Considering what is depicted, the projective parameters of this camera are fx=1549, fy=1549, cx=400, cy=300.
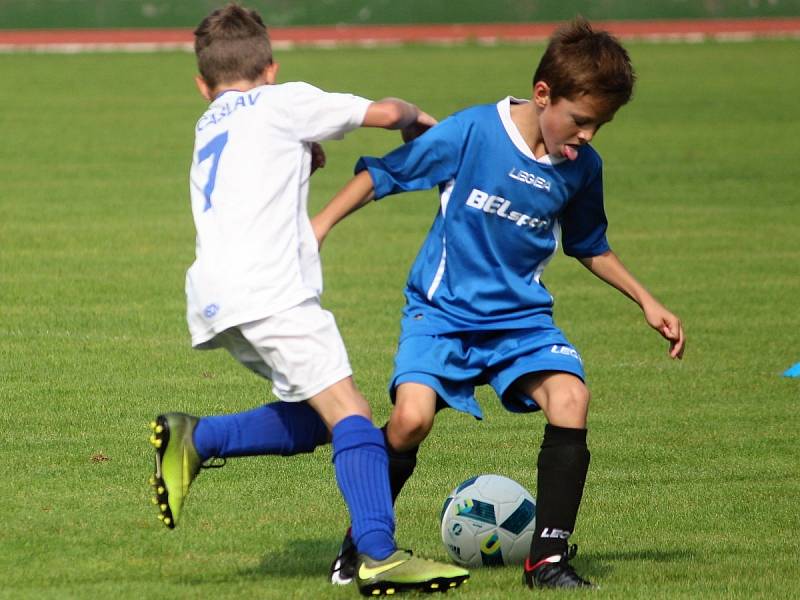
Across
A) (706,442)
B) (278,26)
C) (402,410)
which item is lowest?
(278,26)

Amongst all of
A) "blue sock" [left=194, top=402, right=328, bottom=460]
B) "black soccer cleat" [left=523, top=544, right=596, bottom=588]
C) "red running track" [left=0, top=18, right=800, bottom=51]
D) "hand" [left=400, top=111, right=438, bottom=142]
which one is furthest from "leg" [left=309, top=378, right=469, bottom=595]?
"red running track" [left=0, top=18, right=800, bottom=51]

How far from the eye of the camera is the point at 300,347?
4.31m

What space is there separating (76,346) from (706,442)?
11.9 ft

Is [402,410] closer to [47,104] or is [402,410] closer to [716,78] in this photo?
[47,104]

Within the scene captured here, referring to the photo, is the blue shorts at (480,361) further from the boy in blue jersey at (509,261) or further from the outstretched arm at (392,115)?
the outstretched arm at (392,115)

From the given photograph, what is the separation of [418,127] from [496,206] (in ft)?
1.12

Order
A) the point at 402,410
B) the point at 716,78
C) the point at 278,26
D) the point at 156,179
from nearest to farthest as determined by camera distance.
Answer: the point at 402,410, the point at 156,179, the point at 716,78, the point at 278,26

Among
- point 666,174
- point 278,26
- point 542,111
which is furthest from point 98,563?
point 278,26

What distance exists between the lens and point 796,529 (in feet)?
17.9

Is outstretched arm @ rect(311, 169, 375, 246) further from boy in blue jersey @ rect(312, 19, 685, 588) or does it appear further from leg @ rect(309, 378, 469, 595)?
leg @ rect(309, 378, 469, 595)

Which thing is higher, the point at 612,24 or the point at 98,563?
the point at 98,563

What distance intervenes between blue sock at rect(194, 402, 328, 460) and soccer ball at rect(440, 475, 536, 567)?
642mm

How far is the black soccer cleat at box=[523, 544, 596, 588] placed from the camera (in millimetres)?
4562

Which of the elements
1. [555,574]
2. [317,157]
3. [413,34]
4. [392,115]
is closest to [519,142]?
[392,115]
